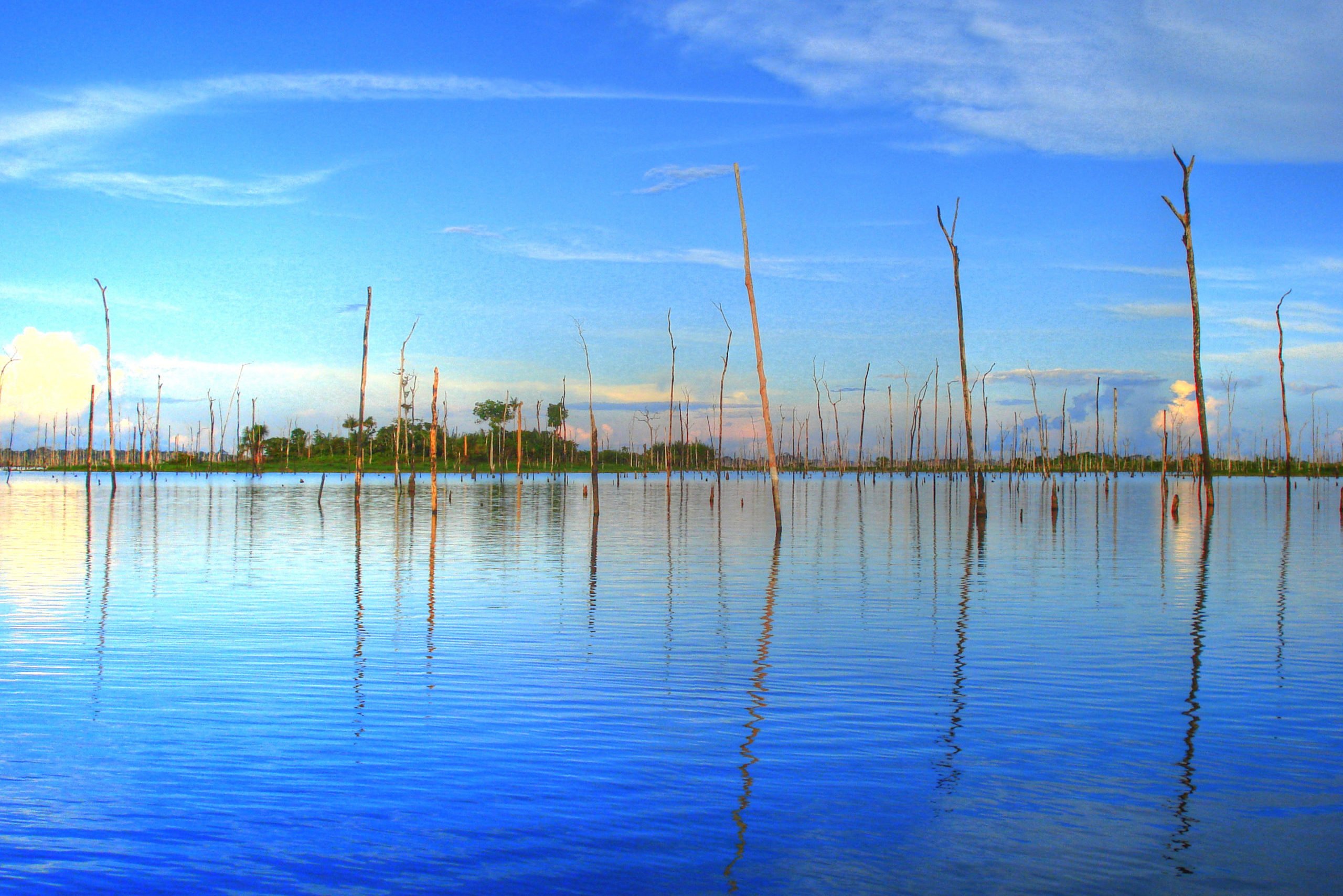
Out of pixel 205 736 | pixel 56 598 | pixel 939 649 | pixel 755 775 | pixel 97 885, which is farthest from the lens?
pixel 56 598

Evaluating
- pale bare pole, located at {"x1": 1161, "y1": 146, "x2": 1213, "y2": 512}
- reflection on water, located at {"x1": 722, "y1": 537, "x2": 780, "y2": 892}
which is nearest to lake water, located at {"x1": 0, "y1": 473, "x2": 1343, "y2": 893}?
reflection on water, located at {"x1": 722, "y1": 537, "x2": 780, "y2": 892}

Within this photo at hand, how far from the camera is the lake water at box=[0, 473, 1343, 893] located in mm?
4613

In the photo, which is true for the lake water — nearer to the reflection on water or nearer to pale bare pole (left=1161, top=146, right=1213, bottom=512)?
the reflection on water

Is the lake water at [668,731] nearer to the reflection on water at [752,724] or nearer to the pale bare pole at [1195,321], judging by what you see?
the reflection on water at [752,724]

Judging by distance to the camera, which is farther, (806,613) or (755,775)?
(806,613)

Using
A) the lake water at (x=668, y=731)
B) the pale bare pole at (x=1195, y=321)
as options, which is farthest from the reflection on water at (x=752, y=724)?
the pale bare pole at (x=1195, y=321)

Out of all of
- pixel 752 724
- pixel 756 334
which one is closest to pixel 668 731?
pixel 752 724

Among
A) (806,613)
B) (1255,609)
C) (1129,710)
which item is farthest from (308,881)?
(1255,609)

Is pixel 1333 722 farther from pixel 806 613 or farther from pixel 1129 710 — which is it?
pixel 806 613

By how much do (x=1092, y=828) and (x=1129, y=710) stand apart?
111 inches

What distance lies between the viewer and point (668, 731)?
270 inches

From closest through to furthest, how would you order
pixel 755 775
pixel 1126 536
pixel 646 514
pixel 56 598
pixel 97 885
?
1. pixel 97 885
2. pixel 755 775
3. pixel 56 598
4. pixel 1126 536
5. pixel 646 514

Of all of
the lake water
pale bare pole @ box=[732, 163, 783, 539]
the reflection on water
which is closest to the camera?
the lake water

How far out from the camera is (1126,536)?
87.1 ft
